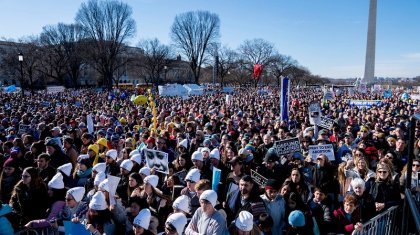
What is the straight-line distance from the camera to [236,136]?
10.2 m

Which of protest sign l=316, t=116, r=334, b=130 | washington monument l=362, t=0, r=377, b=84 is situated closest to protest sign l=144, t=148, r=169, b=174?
protest sign l=316, t=116, r=334, b=130

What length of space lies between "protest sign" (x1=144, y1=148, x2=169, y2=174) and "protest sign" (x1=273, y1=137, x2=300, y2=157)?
2483 mm

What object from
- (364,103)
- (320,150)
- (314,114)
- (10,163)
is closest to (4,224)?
(10,163)

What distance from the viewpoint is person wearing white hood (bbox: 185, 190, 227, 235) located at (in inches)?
148

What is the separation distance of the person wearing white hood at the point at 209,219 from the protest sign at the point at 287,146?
3.81 metres

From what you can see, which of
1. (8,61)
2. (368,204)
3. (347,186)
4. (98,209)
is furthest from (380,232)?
(8,61)

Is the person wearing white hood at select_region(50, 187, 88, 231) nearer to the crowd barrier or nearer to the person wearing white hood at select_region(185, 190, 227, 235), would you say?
the person wearing white hood at select_region(185, 190, 227, 235)

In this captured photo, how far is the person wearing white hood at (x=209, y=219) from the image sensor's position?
12.3ft

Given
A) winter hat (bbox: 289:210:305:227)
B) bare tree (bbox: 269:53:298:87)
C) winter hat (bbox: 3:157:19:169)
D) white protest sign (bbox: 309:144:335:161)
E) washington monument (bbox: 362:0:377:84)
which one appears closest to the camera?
winter hat (bbox: 289:210:305:227)

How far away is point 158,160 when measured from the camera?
6.49m

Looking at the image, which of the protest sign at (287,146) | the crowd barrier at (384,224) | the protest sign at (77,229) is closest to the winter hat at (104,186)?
the protest sign at (77,229)

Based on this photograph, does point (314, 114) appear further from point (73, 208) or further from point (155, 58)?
point (155, 58)

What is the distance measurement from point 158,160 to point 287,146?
2.85 m

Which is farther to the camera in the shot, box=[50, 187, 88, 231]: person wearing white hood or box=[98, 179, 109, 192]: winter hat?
box=[98, 179, 109, 192]: winter hat
